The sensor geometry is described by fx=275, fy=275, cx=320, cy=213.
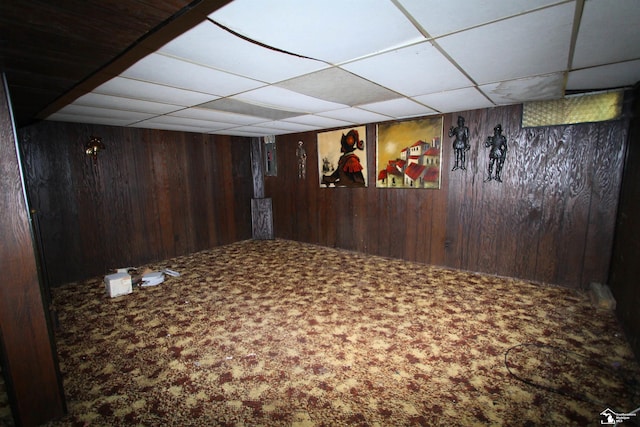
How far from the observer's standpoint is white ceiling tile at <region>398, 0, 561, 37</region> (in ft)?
4.33

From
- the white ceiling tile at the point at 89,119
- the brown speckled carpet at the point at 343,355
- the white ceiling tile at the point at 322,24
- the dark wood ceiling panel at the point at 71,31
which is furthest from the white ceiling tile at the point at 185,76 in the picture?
the brown speckled carpet at the point at 343,355

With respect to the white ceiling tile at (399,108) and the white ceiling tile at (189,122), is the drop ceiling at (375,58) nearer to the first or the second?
the white ceiling tile at (399,108)

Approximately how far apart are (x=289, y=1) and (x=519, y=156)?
11.8 ft

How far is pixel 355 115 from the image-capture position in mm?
4000

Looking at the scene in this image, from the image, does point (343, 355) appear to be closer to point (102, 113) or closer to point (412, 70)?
point (412, 70)

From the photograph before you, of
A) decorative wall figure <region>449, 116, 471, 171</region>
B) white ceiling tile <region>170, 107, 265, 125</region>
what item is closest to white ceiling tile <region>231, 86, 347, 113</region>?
white ceiling tile <region>170, 107, 265, 125</region>

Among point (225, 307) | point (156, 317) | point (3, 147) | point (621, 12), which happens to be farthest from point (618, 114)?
point (156, 317)

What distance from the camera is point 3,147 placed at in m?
1.54

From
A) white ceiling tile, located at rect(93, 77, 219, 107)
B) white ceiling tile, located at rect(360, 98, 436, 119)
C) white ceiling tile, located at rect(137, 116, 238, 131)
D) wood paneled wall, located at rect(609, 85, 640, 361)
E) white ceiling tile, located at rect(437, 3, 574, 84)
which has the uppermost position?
white ceiling tile, located at rect(137, 116, 238, 131)

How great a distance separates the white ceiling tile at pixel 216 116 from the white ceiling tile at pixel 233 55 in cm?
153

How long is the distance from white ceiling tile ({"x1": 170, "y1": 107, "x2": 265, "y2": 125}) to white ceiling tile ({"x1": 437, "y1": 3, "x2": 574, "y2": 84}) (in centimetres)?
281

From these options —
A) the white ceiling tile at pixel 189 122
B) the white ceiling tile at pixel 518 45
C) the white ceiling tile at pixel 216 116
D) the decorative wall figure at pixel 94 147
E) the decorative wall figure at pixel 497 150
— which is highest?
the white ceiling tile at pixel 189 122

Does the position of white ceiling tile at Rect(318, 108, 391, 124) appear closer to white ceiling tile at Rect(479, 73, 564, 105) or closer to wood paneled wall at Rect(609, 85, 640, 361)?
white ceiling tile at Rect(479, 73, 564, 105)

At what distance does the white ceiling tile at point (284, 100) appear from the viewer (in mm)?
2717
